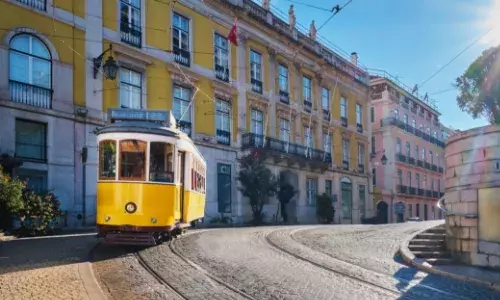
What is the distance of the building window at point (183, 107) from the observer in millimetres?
23953

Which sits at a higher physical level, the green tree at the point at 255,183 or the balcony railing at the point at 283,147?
the balcony railing at the point at 283,147

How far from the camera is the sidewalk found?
21.9ft

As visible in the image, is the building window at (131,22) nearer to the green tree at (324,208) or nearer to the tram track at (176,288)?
the tram track at (176,288)

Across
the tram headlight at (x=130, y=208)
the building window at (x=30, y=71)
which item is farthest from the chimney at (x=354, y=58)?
the tram headlight at (x=130, y=208)

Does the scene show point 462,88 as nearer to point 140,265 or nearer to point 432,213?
point 140,265

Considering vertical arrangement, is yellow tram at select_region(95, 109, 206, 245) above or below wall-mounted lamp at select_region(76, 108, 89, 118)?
below

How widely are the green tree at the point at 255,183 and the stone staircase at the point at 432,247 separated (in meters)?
12.1

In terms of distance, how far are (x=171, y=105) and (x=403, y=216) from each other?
111 ft

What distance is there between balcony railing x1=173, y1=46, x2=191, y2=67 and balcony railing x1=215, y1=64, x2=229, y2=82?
2262 millimetres

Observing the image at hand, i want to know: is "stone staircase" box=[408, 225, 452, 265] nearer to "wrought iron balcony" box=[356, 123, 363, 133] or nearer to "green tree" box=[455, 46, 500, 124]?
"green tree" box=[455, 46, 500, 124]

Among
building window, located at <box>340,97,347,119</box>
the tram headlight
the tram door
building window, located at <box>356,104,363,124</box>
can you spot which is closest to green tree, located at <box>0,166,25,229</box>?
the tram headlight

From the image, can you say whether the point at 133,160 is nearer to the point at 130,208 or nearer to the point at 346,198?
the point at 130,208

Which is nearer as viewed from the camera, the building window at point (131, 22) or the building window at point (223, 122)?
the building window at point (131, 22)

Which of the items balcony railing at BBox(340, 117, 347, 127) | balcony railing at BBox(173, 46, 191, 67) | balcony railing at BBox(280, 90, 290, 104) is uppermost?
balcony railing at BBox(173, 46, 191, 67)
